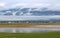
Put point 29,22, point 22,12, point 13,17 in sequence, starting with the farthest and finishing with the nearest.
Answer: point 22,12 → point 29,22 → point 13,17

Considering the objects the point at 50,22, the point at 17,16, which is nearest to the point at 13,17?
the point at 17,16

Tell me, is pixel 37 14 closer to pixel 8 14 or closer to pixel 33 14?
pixel 33 14

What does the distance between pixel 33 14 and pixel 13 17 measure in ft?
31.6

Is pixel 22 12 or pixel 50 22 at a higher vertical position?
pixel 22 12

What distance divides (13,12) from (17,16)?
11.6 ft

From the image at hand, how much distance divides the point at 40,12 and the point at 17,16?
9.64 metres

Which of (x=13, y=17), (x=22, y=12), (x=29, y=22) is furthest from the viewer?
(x=22, y=12)

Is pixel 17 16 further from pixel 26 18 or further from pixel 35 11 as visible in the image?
pixel 35 11

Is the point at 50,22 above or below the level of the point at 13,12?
below

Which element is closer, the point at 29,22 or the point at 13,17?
the point at 13,17

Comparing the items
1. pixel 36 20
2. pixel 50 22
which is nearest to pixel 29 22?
pixel 36 20

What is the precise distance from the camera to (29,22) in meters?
70.8

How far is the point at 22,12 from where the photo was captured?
77.1 m

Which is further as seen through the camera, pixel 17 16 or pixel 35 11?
pixel 35 11
